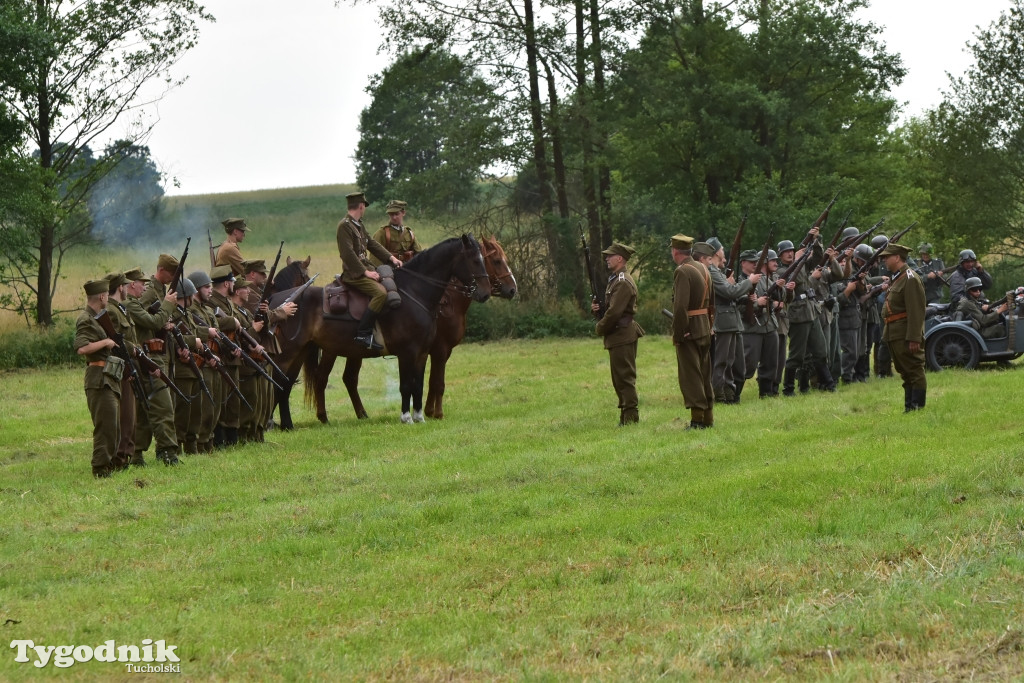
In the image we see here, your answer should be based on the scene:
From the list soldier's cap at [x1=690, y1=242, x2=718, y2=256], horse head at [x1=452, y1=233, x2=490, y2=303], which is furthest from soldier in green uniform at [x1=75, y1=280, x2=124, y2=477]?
soldier's cap at [x1=690, y1=242, x2=718, y2=256]

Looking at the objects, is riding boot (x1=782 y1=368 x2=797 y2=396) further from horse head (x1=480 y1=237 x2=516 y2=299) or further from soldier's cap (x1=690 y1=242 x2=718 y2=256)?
horse head (x1=480 y1=237 x2=516 y2=299)

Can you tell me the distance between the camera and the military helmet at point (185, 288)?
1373cm

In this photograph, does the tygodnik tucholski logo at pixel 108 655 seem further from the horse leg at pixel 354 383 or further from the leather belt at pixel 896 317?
the horse leg at pixel 354 383

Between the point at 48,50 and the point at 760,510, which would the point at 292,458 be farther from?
the point at 48,50

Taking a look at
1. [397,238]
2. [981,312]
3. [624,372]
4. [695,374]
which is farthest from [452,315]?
[981,312]

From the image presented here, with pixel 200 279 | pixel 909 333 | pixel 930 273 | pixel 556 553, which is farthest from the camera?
pixel 930 273

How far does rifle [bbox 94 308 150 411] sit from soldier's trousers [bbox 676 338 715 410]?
17.7ft

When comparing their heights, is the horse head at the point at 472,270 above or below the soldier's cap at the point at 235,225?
below

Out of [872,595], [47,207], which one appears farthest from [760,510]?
[47,207]

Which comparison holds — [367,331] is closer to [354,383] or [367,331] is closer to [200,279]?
[354,383]

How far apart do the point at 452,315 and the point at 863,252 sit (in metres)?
6.03

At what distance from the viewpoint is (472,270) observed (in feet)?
55.3

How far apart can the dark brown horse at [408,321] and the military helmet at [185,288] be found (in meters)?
2.86

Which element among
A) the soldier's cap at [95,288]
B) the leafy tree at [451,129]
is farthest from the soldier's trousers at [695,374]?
the leafy tree at [451,129]
